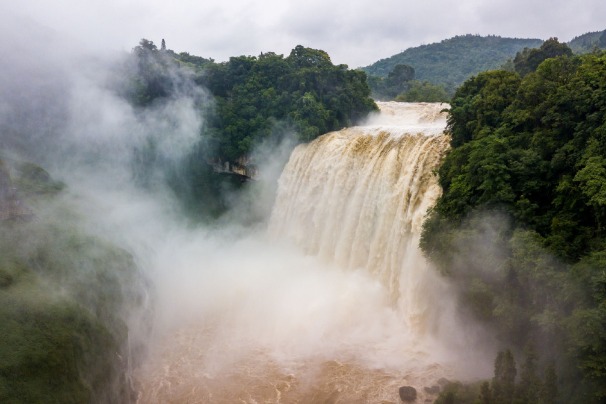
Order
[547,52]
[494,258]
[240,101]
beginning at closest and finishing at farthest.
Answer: [494,258], [547,52], [240,101]

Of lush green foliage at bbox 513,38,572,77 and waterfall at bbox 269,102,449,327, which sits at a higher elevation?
lush green foliage at bbox 513,38,572,77

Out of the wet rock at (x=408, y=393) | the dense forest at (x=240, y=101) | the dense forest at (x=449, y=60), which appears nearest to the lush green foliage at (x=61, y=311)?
the wet rock at (x=408, y=393)

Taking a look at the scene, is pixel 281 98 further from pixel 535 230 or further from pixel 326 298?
pixel 535 230

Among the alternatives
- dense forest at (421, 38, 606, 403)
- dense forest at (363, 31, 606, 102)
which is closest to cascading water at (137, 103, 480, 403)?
dense forest at (421, 38, 606, 403)

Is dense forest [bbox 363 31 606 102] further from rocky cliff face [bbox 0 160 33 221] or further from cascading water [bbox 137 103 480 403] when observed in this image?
rocky cliff face [bbox 0 160 33 221]

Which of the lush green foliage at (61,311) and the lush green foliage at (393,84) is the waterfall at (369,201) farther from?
the lush green foliage at (393,84)

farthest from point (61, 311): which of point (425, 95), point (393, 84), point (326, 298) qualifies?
point (393, 84)

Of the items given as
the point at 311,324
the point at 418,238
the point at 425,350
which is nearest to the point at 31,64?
the point at 311,324
